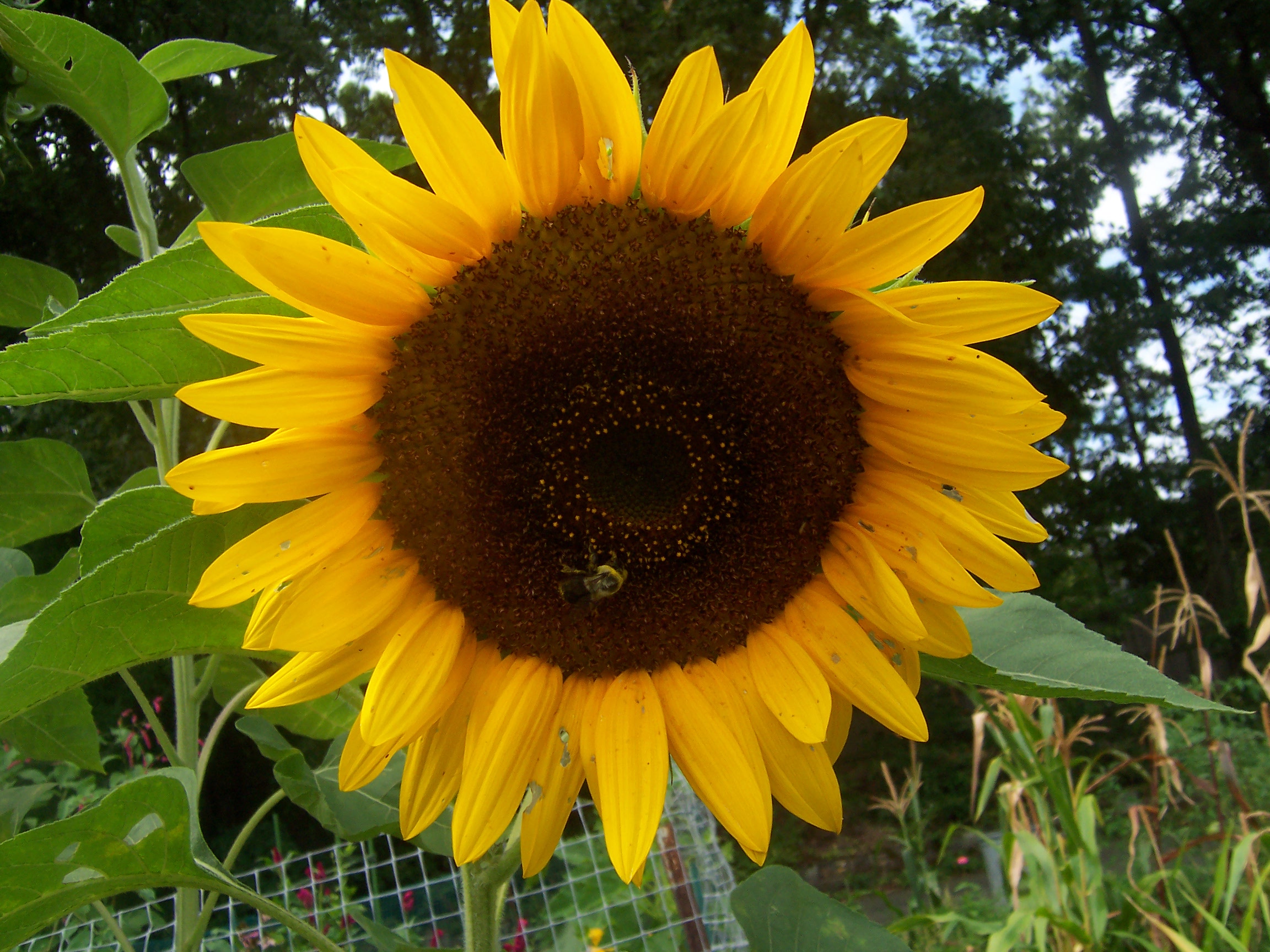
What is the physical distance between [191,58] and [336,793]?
943 millimetres

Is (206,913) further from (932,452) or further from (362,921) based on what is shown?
(932,452)

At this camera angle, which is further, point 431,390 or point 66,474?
point 66,474

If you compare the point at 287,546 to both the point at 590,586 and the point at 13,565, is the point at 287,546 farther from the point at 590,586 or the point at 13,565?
the point at 13,565

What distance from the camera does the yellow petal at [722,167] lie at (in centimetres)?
70

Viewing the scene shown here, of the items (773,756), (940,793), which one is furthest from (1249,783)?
(940,793)

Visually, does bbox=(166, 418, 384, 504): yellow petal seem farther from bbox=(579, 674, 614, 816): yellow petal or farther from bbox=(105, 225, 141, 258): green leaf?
bbox=(105, 225, 141, 258): green leaf

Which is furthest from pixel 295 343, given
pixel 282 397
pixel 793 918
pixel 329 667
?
pixel 793 918

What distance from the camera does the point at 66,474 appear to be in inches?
47.0

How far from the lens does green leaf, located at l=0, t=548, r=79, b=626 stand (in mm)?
948

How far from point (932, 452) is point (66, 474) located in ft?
3.59

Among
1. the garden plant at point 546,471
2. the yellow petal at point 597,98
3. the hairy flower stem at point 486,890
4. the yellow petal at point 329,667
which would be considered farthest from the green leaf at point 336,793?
the yellow petal at point 597,98

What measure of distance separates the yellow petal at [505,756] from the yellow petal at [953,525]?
1.19 ft

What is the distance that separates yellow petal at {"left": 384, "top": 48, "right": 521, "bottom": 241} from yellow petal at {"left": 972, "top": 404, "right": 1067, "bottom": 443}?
0.44 meters

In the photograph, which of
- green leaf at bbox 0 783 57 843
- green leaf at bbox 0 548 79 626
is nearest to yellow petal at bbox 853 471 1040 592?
green leaf at bbox 0 548 79 626
